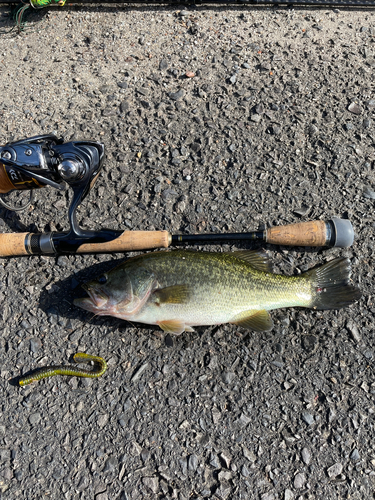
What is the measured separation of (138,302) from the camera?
308 cm

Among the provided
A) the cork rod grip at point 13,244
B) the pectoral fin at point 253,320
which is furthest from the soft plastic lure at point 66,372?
the pectoral fin at point 253,320

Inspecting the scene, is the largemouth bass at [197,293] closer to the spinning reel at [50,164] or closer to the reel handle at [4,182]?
the spinning reel at [50,164]

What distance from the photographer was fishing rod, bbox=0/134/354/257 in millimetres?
2971

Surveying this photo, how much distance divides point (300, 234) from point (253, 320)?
88 cm

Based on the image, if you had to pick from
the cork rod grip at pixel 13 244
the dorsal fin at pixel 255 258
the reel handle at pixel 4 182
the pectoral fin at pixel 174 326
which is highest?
the reel handle at pixel 4 182

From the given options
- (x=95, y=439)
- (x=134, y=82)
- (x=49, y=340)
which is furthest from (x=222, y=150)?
(x=95, y=439)

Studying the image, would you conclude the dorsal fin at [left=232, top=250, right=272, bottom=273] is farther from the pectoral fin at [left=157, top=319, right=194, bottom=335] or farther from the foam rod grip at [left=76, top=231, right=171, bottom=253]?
the pectoral fin at [left=157, top=319, right=194, bottom=335]

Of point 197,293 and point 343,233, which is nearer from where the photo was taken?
point 197,293

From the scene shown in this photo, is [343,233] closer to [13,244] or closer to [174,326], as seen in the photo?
[174,326]

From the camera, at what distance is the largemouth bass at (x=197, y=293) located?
3066 mm

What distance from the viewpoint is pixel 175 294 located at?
305cm

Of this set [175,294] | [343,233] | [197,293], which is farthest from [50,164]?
[343,233]

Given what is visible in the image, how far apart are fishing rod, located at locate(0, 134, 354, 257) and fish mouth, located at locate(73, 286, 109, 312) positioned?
1.46 ft

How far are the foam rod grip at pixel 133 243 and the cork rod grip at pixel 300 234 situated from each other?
3.15 ft
